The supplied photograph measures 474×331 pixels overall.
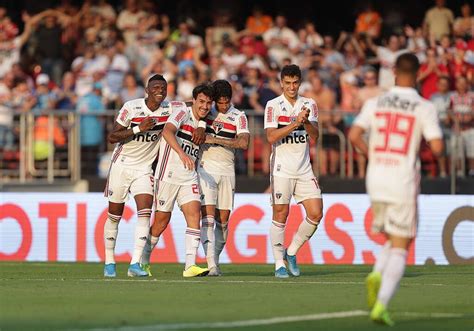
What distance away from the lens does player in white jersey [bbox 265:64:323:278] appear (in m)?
15.5

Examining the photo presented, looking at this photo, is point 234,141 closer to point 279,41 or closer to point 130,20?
point 279,41

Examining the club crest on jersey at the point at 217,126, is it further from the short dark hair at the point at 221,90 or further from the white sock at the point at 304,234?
the white sock at the point at 304,234

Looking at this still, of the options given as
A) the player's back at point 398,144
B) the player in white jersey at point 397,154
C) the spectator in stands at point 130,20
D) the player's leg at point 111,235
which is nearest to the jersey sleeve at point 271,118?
the player's leg at point 111,235

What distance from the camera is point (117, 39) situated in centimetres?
2595

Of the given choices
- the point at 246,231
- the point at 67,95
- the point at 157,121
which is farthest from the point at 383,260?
the point at 67,95

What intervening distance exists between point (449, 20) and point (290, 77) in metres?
11.0

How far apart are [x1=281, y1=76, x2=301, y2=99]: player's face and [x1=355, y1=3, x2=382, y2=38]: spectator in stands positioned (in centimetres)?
1091

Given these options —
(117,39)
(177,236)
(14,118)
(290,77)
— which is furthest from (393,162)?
(117,39)

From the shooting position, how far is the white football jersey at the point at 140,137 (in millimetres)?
15484

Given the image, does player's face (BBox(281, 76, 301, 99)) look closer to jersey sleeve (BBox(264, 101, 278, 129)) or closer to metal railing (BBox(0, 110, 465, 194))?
jersey sleeve (BBox(264, 101, 278, 129))

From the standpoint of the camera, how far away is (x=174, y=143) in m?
14.9

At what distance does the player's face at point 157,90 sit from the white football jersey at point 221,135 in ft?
2.47

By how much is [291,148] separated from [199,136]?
1.20m

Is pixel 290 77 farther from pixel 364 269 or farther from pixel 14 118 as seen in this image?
pixel 14 118
